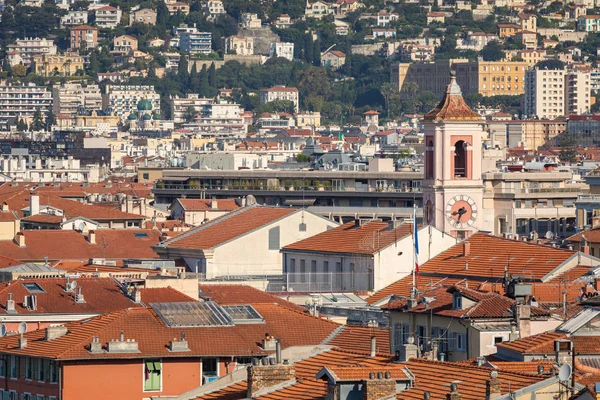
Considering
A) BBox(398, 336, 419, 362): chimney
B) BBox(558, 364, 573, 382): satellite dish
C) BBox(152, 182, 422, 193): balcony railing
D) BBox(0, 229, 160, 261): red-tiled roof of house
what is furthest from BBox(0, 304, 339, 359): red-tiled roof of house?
BBox(152, 182, 422, 193): balcony railing

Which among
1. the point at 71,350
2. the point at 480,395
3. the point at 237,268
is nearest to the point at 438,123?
the point at 237,268

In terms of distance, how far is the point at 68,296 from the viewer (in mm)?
38562

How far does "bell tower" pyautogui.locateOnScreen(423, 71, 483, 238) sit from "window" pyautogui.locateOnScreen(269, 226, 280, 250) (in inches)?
126

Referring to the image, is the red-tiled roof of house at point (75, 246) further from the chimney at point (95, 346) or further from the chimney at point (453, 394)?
the chimney at point (453, 394)

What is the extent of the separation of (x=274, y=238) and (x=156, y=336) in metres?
22.5

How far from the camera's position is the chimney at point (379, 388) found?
69.5 ft

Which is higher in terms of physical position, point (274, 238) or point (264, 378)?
point (274, 238)

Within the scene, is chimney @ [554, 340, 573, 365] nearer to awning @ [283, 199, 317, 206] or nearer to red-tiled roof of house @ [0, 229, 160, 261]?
red-tiled roof of house @ [0, 229, 160, 261]

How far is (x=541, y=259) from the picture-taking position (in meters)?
41.3

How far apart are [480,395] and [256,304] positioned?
1379 cm

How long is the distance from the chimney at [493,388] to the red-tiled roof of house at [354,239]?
81.8 feet

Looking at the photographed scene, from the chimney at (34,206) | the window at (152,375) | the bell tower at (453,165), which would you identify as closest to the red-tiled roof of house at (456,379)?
the window at (152,375)

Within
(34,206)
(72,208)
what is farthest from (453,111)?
(72,208)

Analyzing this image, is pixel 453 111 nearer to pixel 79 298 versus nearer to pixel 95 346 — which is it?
pixel 79 298
